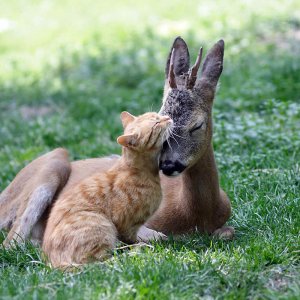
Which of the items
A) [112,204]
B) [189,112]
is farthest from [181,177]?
[112,204]

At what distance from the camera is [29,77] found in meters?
14.2

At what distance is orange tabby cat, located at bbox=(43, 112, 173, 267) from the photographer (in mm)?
6164

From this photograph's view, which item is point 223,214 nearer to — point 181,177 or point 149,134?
point 181,177

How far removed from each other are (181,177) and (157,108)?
4380 mm

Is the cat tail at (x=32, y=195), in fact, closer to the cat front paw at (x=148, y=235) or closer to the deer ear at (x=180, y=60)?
the cat front paw at (x=148, y=235)

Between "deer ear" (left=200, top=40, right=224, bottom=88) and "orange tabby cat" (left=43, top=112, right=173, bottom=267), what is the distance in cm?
82

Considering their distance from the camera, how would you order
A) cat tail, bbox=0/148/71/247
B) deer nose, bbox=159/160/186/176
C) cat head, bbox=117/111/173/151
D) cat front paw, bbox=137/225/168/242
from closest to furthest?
cat head, bbox=117/111/173/151 → deer nose, bbox=159/160/186/176 → cat front paw, bbox=137/225/168/242 → cat tail, bbox=0/148/71/247

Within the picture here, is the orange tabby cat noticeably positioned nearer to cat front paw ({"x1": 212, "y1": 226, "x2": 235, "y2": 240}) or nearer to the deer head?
the deer head

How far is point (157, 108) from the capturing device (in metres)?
11.5

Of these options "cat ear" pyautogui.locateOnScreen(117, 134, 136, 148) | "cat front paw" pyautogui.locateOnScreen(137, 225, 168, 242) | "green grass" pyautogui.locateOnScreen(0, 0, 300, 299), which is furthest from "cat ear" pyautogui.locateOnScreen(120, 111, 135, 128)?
"green grass" pyautogui.locateOnScreen(0, 0, 300, 299)

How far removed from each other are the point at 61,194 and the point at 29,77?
7.37 metres

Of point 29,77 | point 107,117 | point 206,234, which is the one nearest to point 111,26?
point 29,77

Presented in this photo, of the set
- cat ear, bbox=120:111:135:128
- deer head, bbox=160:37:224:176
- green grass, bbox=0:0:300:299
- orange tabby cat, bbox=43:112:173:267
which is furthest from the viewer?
cat ear, bbox=120:111:135:128

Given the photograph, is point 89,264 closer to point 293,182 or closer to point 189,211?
point 189,211
